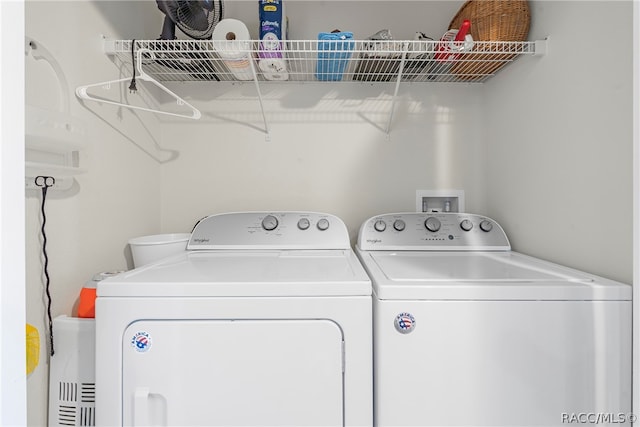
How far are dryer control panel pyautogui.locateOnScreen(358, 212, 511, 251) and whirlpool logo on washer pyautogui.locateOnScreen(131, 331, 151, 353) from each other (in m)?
0.91

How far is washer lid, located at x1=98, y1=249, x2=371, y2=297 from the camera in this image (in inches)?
33.7

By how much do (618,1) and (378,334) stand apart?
3.68 feet

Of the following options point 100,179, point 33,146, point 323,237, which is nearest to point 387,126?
point 323,237

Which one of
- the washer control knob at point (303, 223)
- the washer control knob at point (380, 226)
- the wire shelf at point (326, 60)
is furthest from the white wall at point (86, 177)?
the washer control knob at point (380, 226)

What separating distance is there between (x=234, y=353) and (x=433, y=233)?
3.30 feet

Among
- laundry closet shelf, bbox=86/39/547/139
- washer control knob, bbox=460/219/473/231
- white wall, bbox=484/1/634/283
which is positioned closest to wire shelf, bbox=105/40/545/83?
laundry closet shelf, bbox=86/39/547/139

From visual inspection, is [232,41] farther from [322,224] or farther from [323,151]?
[322,224]

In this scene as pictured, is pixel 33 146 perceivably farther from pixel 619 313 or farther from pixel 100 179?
pixel 619 313

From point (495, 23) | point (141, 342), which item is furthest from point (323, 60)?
point (141, 342)

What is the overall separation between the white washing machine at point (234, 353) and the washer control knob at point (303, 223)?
2.09 ft

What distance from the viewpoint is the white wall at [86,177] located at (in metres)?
0.92

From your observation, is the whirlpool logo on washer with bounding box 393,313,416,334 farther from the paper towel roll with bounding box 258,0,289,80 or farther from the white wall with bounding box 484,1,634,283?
the paper towel roll with bounding box 258,0,289,80

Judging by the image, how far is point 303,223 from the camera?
1505mm

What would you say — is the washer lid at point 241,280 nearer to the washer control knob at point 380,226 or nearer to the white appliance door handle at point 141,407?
the white appliance door handle at point 141,407
